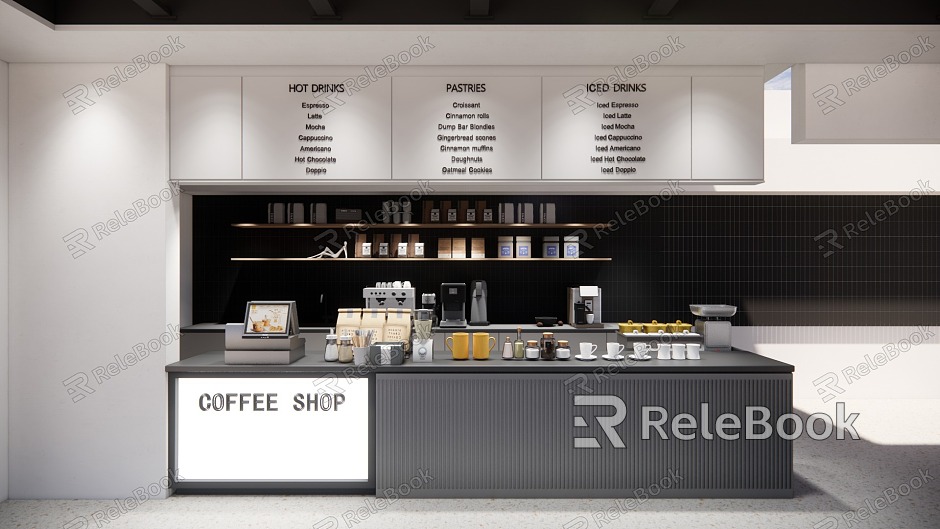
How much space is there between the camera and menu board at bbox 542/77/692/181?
4199 mm

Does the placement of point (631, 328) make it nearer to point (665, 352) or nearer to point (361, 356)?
point (665, 352)

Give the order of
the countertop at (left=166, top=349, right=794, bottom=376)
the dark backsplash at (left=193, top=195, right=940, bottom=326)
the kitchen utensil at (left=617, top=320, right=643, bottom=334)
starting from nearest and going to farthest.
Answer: the countertop at (left=166, top=349, right=794, bottom=376), the kitchen utensil at (left=617, top=320, right=643, bottom=334), the dark backsplash at (left=193, top=195, right=940, bottom=326)

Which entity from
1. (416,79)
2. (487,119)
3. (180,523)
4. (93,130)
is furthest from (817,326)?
(93,130)

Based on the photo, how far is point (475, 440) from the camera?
375 centimetres

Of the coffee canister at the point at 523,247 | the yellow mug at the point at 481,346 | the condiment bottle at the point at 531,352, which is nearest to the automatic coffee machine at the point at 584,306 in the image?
the coffee canister at the point at 523,247

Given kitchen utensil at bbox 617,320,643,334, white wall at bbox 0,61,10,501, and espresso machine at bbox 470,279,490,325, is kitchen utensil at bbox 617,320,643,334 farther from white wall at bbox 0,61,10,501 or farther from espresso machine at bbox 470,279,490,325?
white wall at bbox 0,61,10,501

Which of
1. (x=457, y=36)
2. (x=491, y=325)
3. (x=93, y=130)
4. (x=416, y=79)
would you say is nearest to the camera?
(x=457, y=36)

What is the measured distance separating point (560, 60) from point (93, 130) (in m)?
3.11

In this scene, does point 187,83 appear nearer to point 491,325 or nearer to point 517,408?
point 517,408

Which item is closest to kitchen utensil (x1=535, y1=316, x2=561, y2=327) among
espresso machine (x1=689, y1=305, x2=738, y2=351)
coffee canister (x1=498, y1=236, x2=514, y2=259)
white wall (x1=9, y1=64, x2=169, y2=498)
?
coffee canister (x1=498, y1=236, x2=514, y2=259)

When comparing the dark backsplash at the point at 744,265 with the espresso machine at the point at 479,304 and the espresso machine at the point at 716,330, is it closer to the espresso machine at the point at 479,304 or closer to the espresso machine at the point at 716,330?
the espresso machine at the point at 479,304

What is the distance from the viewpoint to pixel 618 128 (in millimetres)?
4203

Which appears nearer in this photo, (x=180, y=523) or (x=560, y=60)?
(x=180, y=523)

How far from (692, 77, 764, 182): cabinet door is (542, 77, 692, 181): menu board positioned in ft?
0.23
